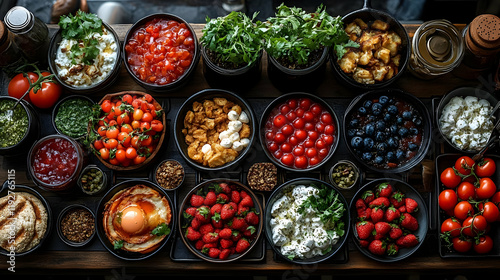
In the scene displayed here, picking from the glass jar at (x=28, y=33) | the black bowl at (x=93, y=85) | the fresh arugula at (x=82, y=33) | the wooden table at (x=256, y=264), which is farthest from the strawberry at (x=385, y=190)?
the glass jar at (x=28, y=33)

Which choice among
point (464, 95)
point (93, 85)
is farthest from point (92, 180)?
point (464, 95)

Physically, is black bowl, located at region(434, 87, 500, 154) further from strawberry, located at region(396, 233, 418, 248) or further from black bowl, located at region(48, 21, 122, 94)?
black bowl, located at region(48, 21, 122, 94)

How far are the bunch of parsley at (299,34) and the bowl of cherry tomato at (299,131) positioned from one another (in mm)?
399

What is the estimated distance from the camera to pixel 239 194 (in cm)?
278

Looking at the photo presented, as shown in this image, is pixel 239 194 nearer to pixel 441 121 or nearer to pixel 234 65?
pixel 234 65

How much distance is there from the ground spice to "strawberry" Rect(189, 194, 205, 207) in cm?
72

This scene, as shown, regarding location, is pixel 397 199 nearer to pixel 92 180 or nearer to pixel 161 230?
pixel 161 230

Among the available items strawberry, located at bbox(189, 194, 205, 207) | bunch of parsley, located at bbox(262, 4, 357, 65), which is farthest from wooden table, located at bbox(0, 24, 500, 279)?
bunch of parsley, located at bbox(262, 4, 357, 65)

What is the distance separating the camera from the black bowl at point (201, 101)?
273 cm

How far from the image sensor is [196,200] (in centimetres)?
272

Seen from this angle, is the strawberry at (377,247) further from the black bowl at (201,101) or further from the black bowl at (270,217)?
the black bowl at (201,101)

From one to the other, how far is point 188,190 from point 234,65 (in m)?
0.94

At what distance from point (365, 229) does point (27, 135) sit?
2.33 metres

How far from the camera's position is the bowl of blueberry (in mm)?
2684
